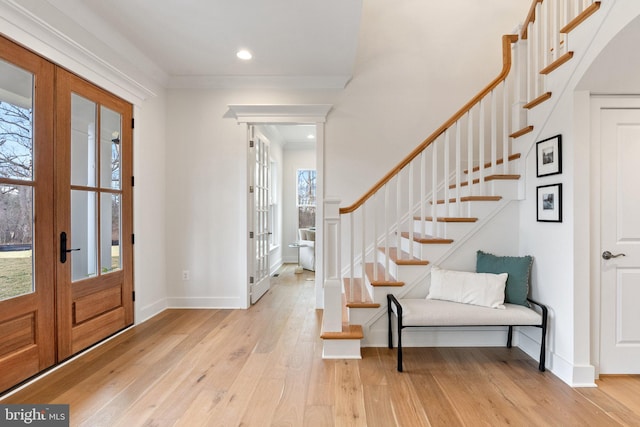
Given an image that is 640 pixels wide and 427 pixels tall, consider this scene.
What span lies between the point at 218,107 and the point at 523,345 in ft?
13.1

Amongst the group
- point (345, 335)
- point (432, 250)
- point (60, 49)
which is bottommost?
point (345, 335)

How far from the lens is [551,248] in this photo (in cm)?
241

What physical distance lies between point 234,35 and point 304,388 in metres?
2.98

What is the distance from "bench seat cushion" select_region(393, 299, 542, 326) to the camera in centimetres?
239

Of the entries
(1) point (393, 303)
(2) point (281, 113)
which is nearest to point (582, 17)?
(1) point (393, 303)

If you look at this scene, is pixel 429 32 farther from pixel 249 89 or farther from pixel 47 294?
pixel 47 294

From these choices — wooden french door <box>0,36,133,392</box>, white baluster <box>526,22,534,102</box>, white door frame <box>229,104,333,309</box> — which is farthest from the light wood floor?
white baluster <box>526,22,534,102</box>

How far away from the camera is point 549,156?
2.40m

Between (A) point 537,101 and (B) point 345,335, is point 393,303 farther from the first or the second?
(A) point 537,101

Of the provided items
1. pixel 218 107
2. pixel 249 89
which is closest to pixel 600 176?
pixel 249 89

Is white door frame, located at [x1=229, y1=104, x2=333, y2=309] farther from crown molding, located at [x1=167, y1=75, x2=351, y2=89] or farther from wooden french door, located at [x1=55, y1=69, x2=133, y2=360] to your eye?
wooden french door, located at [x1=55, y1=69, x2=133, y2=360]

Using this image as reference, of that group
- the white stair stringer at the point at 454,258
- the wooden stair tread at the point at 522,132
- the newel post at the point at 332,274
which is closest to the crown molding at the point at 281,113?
the newel post at the point at 332,274

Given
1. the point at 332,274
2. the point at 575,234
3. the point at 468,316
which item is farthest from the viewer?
the point at 332,274

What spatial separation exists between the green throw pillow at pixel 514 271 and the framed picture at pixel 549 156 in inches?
28.3
